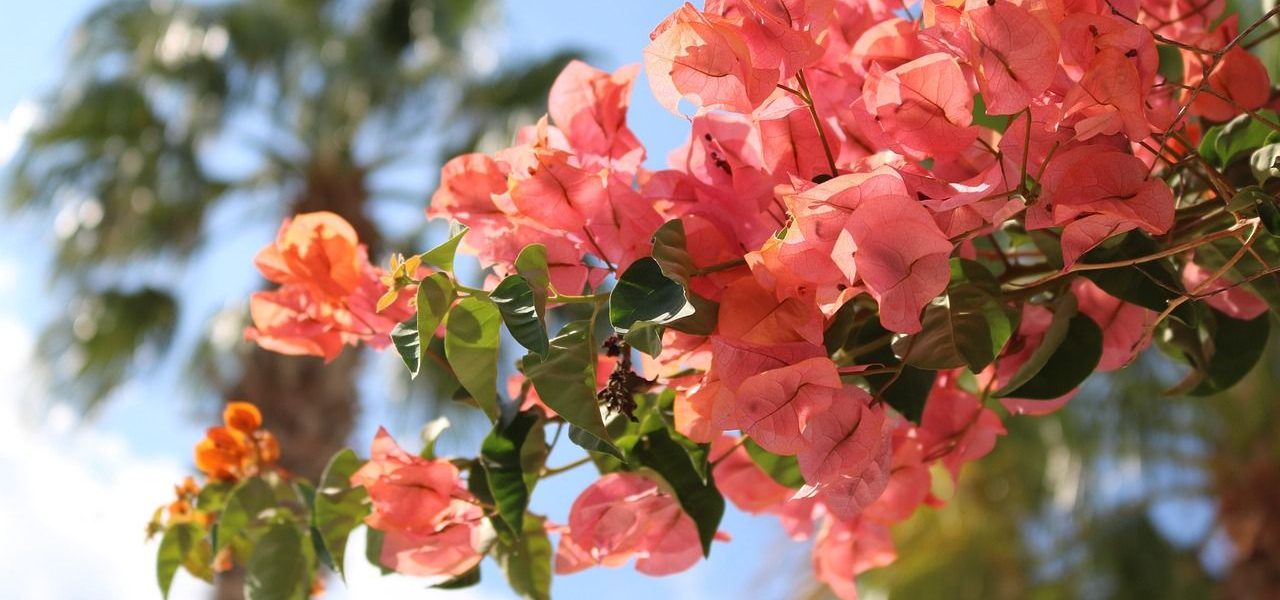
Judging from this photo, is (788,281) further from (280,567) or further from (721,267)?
(280,567)

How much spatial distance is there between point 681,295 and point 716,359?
23 millimetres

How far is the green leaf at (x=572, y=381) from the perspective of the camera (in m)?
0.34

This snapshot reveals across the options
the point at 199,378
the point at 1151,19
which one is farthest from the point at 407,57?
the point at 1151,19

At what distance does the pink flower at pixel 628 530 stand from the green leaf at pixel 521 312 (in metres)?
0.10

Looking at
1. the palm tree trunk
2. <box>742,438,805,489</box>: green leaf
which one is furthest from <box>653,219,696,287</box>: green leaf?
the palm tree trunk

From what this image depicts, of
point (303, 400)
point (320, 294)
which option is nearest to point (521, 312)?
point (320, 294)

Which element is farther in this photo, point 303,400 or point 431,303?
point 303,400

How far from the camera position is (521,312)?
322 mm

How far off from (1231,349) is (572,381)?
236mm

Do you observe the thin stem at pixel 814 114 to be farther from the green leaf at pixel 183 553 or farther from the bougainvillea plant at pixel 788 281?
the green leaf at pixel 183 553

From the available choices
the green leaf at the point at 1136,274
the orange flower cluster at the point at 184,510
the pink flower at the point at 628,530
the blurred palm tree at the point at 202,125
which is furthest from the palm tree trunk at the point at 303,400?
the green leaf at the point at 1136,274

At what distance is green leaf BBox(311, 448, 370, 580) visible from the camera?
43 centimetres

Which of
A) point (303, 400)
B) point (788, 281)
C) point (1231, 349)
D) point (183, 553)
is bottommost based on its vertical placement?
point (1231, 349)

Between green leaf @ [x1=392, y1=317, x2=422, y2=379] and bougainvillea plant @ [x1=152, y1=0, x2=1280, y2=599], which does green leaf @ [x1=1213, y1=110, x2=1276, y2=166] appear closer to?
bougainvillea plant @ [x1=152, y1=0, x2=1280, y2=599]
